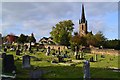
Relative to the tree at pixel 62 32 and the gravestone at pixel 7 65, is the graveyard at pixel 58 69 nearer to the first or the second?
the gravestone at pixel 7 65

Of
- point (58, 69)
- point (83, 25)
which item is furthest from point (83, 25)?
point (58, 69)

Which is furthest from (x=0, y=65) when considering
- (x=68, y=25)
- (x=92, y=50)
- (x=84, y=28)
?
(x=84, y=28)

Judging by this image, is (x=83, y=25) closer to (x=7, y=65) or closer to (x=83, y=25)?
(x=83, y=25)

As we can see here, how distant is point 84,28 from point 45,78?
92607mm

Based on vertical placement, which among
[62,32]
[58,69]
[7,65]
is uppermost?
[62,32]

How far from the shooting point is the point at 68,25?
274ft

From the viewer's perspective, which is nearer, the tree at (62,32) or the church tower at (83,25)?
the tree at (62,32)

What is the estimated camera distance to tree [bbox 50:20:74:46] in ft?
260

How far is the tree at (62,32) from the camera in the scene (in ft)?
260

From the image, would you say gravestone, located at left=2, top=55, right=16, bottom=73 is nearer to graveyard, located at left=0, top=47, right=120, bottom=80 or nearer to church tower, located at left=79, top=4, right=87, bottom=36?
graveyard, located at left=0, top=47, right=120, bottom=80

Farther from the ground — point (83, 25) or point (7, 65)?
point (83, 25)

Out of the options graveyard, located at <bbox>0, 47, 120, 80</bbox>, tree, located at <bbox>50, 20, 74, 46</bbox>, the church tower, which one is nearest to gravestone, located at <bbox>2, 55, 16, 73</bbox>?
graveyard, located at <bbox>0, 47, 120, 80</bbox>

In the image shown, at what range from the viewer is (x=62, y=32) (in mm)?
80125

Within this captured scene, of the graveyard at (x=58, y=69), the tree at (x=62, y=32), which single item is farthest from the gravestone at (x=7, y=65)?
the tree at (x=62, y=32)
